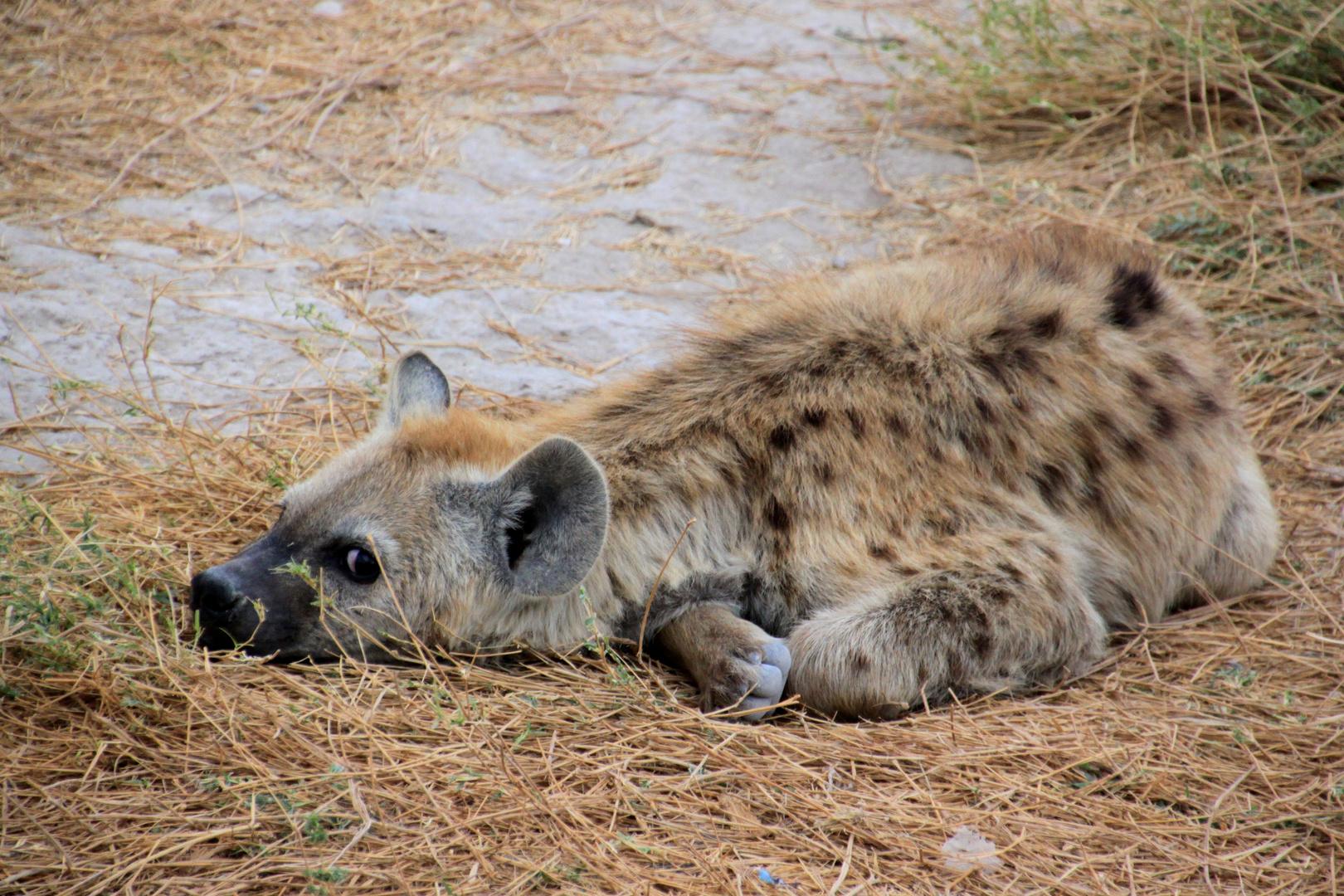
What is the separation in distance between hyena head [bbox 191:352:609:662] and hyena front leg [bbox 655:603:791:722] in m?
0.31

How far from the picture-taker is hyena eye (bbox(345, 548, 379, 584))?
7.52ft

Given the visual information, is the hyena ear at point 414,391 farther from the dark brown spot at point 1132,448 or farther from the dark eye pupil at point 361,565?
the dark brown spot at point 1132,448

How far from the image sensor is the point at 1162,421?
278cm

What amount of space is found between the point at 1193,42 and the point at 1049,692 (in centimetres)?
314

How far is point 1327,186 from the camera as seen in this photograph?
4176mm

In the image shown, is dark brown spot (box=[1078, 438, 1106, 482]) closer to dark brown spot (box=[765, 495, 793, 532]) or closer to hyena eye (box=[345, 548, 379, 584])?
dark brown spot (box=[765, 495, 793, 532])

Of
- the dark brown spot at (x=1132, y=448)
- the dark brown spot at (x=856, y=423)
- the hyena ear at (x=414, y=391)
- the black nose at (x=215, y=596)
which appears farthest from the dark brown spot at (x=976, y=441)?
the black nose at (x=215, y=596)

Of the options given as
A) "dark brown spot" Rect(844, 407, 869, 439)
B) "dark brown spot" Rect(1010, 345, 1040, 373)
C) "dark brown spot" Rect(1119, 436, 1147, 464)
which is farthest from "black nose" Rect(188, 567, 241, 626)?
"dark brown spot" Rect(1119, 436, 1147, 464)

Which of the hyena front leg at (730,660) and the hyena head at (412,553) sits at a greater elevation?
the hyena head at (412,553)

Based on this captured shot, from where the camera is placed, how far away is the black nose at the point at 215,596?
85.2 inches

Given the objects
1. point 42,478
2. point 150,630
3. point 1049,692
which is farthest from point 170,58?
point 1049,692

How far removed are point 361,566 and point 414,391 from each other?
491mm

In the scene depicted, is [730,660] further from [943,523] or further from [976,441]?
[976,441]

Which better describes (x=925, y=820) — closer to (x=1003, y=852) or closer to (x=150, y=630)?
(x=1003, y=852)
